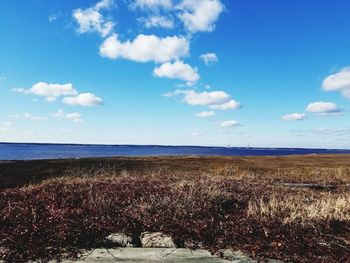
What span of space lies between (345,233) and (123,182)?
6929mm

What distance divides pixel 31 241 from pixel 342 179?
1516cm

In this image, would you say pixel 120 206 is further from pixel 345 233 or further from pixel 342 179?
pixel 342 179

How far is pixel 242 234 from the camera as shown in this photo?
759 cm

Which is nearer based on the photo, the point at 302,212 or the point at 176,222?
the point at 176,222

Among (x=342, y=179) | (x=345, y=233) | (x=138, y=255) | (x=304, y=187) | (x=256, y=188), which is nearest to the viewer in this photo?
(x=138, y=255)

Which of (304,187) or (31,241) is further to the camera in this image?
(304,187)

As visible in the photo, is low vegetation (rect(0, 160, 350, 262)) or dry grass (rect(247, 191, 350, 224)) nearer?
low vegetation (rect(0, 160, 350, 262))

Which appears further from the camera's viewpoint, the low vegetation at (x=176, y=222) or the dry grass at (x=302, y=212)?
the dry grass at (x=302, y=212)

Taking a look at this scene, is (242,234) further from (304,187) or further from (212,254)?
(304,187)

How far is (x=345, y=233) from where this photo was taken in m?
8.08

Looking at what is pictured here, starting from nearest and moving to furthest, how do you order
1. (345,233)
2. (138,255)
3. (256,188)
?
(138,255) → (345,233) → (256,188)

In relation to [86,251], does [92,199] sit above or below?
above

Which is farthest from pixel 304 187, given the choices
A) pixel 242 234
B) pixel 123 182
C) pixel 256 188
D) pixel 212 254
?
pixel 212 254

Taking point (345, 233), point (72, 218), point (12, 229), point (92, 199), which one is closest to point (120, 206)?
point (92, 199)
